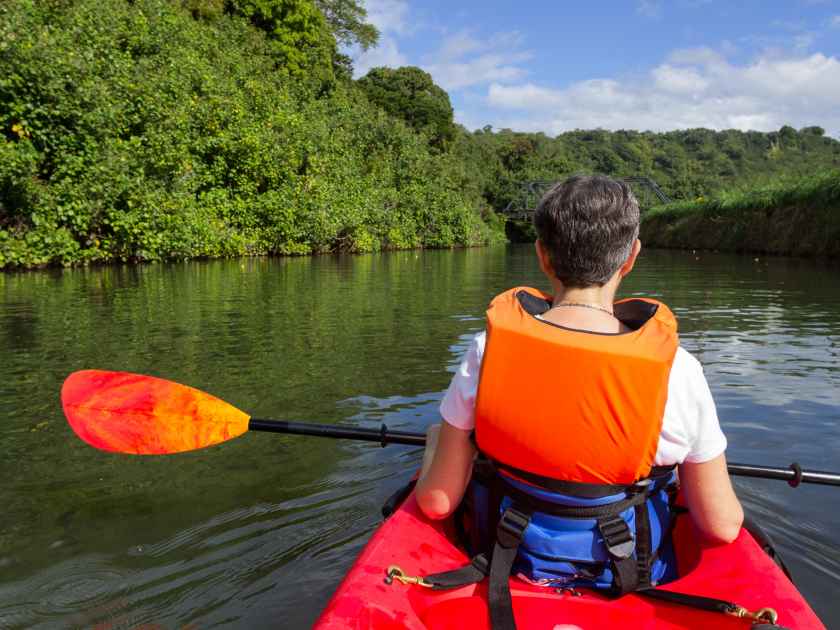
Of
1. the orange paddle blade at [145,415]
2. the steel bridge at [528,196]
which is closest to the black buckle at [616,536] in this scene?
the orange paddle blade at [145,415]

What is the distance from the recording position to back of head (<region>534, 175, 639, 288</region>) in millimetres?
1719

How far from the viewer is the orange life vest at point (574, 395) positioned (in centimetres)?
164

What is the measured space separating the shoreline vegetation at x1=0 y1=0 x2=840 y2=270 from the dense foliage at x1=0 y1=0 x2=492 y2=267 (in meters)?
0.05

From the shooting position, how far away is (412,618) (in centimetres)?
173

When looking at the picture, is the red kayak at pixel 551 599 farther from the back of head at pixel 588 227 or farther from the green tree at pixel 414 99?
the green tree at pixel 414 99

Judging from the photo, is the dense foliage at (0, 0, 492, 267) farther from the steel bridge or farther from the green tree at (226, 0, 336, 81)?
the steel bridge

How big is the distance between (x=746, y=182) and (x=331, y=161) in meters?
18.6

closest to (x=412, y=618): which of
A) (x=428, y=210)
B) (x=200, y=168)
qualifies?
(x=200, y=168)

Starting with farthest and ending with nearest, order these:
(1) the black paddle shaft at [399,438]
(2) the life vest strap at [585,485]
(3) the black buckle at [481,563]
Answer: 1. (1) the black paddle shaft at [399,438]
2. (3) the black buckle at [481,563]
3. (2) the life vest strap at [585,485]

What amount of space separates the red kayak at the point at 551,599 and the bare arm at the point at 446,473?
12 centimetres

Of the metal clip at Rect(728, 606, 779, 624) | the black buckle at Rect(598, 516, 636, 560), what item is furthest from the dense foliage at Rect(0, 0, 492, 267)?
the metal clip at Rect(728, 606, 779, 624)

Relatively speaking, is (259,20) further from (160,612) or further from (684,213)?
(160,612)

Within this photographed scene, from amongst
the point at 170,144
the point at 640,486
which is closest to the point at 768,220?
the point at 170,144

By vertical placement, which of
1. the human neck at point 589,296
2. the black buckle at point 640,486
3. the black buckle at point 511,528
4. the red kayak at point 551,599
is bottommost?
the red kayak at point 551,599
